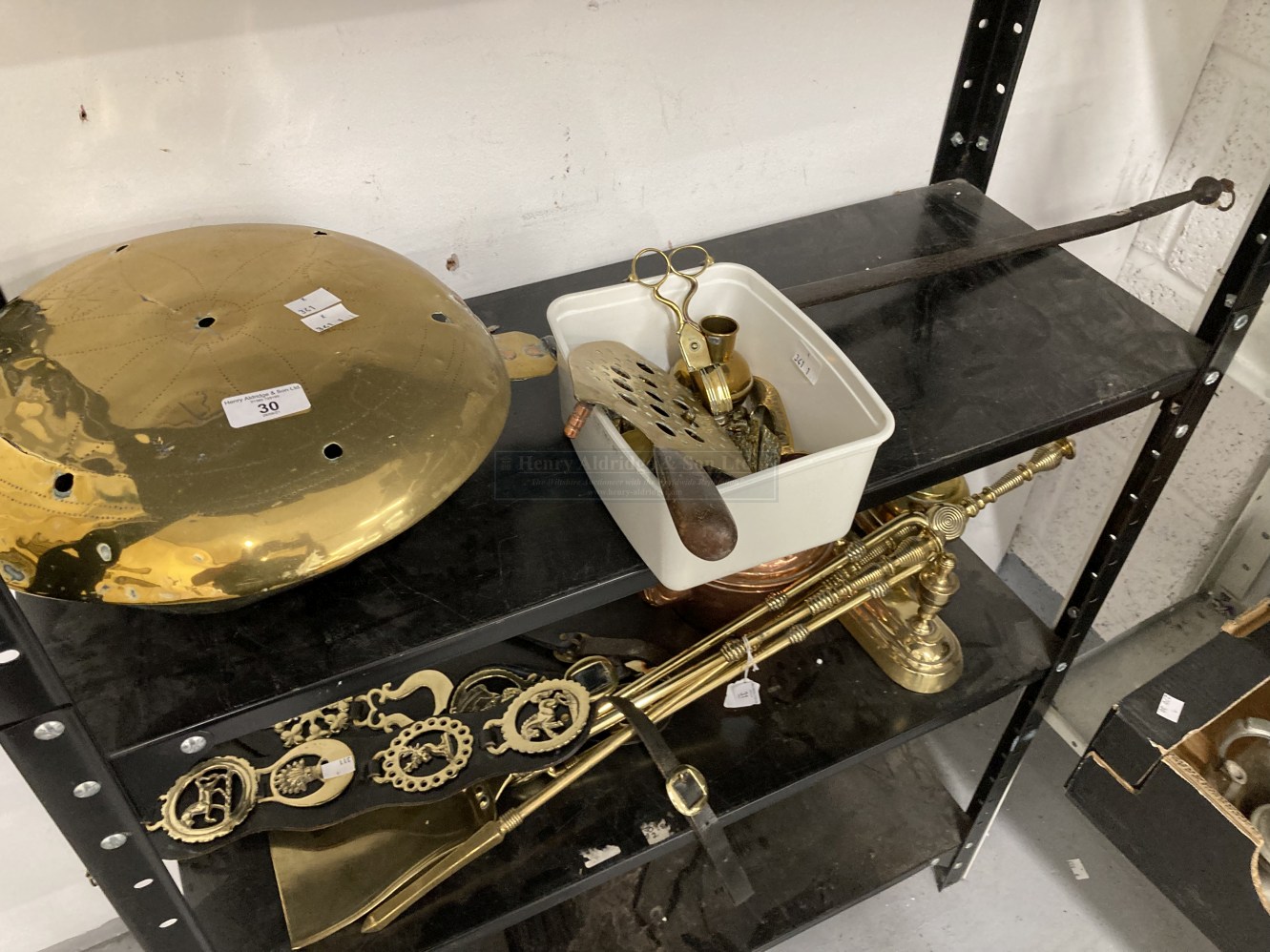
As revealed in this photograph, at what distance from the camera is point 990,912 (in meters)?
1.31

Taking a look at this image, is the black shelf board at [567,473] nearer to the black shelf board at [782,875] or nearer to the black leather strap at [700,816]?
the black leather strap at [700,816]

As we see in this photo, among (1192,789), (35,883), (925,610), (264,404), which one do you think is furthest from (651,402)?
(35,883)

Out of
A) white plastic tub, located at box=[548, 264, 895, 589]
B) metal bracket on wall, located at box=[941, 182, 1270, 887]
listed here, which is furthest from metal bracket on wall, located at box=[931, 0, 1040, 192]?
white plastic tub, located at box=[548, 264, 895, 589]

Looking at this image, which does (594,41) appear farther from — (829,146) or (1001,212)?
(1001,212)

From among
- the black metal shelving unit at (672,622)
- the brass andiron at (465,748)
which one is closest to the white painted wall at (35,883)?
the black metal shelving unit at (672,622)

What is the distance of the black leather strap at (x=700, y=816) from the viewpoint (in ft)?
2.50

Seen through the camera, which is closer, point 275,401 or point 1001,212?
point 275,401

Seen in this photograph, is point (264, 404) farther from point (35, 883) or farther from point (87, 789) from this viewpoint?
point (35, 883)

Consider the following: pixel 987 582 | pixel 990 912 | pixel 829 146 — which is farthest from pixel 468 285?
pixel 990 912

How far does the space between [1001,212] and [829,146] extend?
19 centimetres

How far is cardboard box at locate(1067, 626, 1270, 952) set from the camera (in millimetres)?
1000

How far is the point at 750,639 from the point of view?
2.88 feet

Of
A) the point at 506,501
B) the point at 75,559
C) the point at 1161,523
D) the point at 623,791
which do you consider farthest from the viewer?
the point at 1161,523

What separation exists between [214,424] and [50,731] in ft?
0.59
